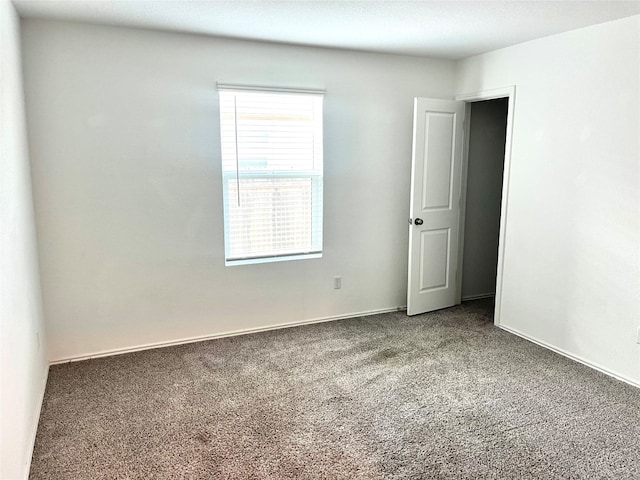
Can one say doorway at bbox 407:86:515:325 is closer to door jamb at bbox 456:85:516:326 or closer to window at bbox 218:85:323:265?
door jamb at bbox 456:85:516:326

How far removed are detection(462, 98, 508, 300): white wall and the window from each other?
1707mm

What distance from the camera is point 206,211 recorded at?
3.59 m

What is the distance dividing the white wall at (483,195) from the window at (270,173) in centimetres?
171

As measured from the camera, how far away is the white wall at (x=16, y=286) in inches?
74.0

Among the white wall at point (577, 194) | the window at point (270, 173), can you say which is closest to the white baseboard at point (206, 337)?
the window at point (270, 173)

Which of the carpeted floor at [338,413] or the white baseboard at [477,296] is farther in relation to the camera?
the white baseboard at [477,296]

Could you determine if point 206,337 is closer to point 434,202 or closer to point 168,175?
point 168,175

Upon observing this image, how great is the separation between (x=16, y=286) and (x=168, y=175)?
1417 millimetres

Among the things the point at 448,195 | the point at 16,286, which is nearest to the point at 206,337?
the point at 16,286

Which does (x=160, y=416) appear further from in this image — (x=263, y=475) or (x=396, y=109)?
(x=396, y=109)

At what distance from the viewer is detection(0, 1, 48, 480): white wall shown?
188 cm

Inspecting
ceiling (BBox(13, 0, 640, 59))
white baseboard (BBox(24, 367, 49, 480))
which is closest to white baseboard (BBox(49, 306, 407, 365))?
white baseboard (BBox(24, 367, 49, 480))

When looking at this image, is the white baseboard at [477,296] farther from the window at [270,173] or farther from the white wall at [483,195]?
the window at [270,173]

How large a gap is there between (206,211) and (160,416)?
5.15 feet
